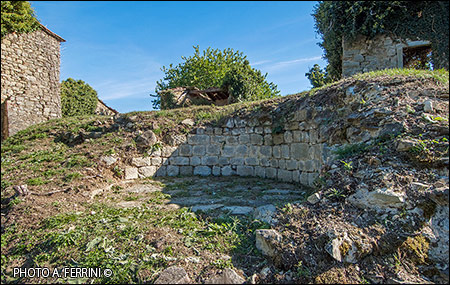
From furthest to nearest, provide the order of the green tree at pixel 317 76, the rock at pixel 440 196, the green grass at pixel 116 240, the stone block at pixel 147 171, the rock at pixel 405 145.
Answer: the green tree at pixel 317 76 → the stone block at pixel 147 171 → the rock at pixel 405 145 → the green grass at pixel 116 240 → the rock at pixel 440 196

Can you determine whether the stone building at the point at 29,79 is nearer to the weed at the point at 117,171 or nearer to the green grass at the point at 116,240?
the weed at the point at 117,171

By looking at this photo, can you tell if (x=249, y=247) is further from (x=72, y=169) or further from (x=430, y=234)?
(x=72, y=169)

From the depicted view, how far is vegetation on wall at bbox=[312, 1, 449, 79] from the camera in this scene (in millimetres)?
7634

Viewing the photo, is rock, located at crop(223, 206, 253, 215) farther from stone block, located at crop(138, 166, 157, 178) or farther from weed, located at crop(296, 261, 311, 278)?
stone block, located at crop(138, 166, 157, 178)

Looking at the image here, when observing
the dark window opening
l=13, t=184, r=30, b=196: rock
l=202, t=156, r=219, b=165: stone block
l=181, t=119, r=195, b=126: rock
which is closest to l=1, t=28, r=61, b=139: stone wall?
l=13, t=184, r=30, b=196: rock

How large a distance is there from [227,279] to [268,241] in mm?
557

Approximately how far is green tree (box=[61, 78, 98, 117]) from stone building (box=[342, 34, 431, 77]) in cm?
1264

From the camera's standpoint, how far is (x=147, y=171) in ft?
21.2

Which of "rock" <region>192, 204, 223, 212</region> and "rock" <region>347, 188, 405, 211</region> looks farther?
"rock" <region>192, 204, 223, 212</region>

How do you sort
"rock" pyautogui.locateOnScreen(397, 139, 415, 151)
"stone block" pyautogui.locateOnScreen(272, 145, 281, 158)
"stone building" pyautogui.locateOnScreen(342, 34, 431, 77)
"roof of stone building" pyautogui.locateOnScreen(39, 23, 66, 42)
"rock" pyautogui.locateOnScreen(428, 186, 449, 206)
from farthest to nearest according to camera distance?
1. "roof of stone building" pyautogui.locateOnScreen(39, 23, 66, 42)
2. "stone building" pyautogui.locateOnScreen(342, 34, 431, 77)
3. "stone block" pyautogui.locateOnScreen(272, 145, 281, 158)
4. "rock" pyautogui.locateOnScreen(397, 139, 415, 151)
5. "rock" pyautogui.locateOnScreen(428, 186, 449, 206)

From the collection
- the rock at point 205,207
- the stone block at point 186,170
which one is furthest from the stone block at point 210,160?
the rock at point 205,207

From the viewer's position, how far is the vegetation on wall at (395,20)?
763 cm

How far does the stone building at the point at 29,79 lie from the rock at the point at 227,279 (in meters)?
9.17

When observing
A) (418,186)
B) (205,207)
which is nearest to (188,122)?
(205,207)
